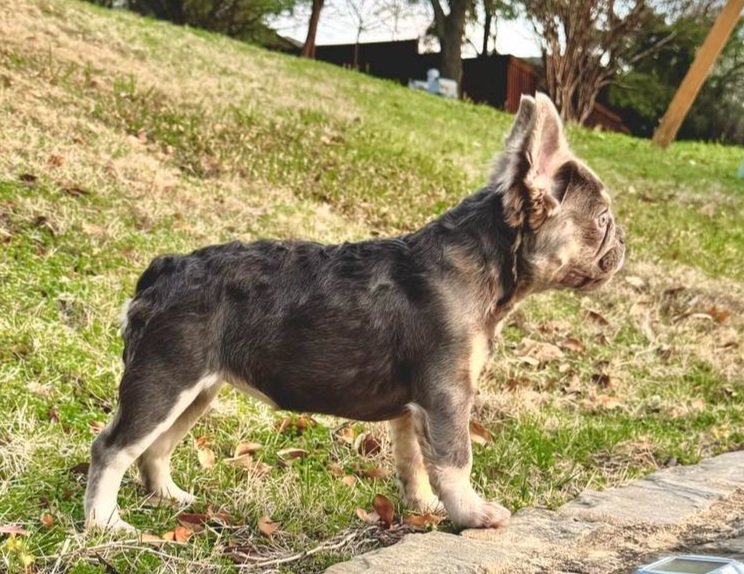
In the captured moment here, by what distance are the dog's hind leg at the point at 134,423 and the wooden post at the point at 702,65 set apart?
15787mm

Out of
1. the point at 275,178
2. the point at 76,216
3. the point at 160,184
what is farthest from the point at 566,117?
the point at 76,216

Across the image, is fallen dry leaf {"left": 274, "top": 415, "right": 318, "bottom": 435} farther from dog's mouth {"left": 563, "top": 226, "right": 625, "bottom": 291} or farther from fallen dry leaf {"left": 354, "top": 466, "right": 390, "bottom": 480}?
dog's mouth {"left": 563, "top": 226, "right": 625, "bottom": 291}

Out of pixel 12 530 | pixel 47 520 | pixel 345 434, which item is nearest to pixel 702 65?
pixel 345 434

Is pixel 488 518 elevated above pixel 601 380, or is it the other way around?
pixel 488 518

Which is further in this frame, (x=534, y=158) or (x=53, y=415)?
(x=53, y=415)

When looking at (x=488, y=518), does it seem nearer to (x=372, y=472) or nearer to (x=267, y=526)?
(x=267, y=526)

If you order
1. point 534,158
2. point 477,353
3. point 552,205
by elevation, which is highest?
point 534,158

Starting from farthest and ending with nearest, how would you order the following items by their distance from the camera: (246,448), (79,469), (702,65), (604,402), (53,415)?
(702,65) < (604,402) < (246,448) < (53,415) < (79,469)

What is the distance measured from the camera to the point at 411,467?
4066 millimetres

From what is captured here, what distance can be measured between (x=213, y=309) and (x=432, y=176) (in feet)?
28.1

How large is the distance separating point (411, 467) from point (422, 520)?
0.89 feet

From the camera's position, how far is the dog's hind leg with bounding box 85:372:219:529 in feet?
11.5

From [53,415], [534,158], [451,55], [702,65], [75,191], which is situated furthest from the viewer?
[451,55]

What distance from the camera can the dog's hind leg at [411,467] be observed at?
4.05m
